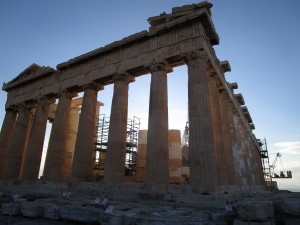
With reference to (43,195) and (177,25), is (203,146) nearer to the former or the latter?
(177,25)

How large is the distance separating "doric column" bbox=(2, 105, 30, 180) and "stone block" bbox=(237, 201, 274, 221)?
24.8 meters

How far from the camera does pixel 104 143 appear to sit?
2950 cm

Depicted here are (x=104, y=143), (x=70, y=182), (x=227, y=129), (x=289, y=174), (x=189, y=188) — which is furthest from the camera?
(x=289, y=174)

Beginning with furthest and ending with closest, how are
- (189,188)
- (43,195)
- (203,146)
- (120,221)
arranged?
(43,195)
(203,146)
(189,188)
(120,221)

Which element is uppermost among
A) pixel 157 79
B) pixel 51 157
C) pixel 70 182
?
pixel 157 79

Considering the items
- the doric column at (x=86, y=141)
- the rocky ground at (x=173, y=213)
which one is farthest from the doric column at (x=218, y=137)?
the doric column at (x=86, y=141)

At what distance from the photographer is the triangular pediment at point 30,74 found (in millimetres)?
25761

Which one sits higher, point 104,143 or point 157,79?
point 157,79

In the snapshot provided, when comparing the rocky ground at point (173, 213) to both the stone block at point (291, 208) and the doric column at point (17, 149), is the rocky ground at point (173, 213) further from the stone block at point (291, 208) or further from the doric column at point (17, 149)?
the doric column at point (17, 149)

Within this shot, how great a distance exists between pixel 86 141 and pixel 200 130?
1021 centimetres

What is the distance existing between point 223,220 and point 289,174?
71.3 m

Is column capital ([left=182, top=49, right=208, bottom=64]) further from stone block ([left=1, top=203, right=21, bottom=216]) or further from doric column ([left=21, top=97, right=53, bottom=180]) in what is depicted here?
doric column ([left=21, top=97, right=53, bottom=180])

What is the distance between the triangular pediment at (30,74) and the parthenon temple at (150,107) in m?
0.18

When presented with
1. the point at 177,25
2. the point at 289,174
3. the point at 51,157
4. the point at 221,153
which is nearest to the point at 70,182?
the point at 51,157
